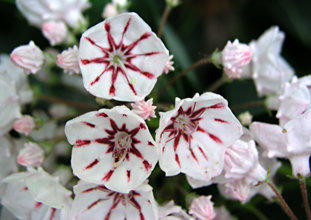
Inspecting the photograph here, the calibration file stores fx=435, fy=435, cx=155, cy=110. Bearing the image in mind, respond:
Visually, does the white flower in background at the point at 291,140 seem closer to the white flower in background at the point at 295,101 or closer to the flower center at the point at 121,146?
the white flower in background at the point at 295,101

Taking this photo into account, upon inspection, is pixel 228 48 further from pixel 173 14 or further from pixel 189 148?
pixel 173 14

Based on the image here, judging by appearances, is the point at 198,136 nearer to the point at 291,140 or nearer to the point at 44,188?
the point at 291,140

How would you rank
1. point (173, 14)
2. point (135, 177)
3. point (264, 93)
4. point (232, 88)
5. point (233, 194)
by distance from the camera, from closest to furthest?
point (135, 177), point (233, 194), point (264, 93), point (232, 88), point (173, 14)

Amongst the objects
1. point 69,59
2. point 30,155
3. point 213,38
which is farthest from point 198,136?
point 213,38

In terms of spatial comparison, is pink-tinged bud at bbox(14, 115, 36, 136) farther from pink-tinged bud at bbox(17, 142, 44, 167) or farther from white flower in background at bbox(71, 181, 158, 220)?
white flower in background at bbox(71, 181, 158, 220)

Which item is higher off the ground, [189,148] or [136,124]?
[136,124]

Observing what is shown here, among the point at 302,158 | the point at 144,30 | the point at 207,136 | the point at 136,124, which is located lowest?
the point at 302,158

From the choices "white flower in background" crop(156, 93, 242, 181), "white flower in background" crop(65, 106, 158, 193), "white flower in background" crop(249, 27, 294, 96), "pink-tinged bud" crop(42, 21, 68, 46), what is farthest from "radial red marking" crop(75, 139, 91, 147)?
"white flower in background" crop(249, 27, 294, 96)

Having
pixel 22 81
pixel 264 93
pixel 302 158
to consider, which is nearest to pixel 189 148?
pixel 302 158
